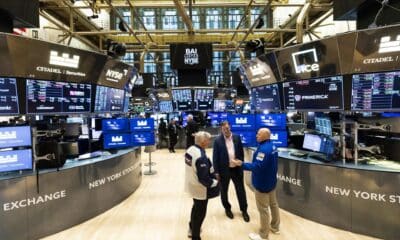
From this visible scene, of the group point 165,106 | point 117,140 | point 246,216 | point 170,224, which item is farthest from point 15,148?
point 165,106

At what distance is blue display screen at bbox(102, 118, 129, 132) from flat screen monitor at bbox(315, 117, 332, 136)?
3.91 metres

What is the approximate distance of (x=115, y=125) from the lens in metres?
6.71

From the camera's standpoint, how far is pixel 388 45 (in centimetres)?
399

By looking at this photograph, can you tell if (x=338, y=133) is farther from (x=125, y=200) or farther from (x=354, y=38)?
(x=125, y=200)

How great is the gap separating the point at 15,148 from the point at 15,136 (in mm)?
165

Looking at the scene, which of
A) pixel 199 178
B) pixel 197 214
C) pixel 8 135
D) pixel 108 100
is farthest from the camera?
pixel 108 100

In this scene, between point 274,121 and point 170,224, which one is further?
point 274,121

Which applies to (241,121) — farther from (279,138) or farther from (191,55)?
(191,55)

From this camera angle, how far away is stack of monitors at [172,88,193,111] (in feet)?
41.7

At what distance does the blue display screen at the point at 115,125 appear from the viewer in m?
6.54

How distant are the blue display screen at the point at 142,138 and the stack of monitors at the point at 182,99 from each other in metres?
5.00

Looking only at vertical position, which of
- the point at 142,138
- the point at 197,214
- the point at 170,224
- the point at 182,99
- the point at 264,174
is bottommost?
the point at 170,224

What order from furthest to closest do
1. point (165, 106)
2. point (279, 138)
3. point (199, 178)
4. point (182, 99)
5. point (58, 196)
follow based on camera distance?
1. point (165, 106)
2. point (182, 99)
3. point (279, 138)
4. point (58, 196)
5. point (199, 178)

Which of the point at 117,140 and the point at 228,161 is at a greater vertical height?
the point at 117,140
